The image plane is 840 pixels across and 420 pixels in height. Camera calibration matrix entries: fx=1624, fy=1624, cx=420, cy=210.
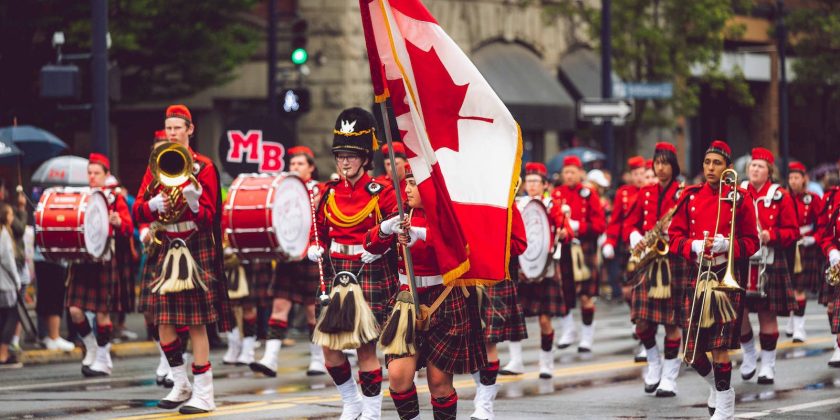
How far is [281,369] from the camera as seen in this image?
15.2 m

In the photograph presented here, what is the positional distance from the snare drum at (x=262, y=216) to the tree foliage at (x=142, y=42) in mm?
8811

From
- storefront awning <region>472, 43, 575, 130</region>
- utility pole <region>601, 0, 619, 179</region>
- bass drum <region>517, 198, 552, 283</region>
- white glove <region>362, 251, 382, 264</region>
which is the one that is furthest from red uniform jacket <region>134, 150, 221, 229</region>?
storefront awning <region>472, 43, 575, 130</region>

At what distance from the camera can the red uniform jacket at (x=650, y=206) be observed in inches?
505

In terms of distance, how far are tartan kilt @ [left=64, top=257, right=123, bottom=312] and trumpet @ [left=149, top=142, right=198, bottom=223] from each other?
144 inches

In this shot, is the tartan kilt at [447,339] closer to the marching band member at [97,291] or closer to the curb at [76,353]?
the marching band member at [97,291]

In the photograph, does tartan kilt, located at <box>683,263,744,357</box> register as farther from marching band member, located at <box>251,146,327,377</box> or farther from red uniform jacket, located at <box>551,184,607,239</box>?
red uniform jacket, located at <box>551,184,607,239</box>

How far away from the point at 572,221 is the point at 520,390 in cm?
418

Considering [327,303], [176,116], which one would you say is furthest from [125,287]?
[327,303]

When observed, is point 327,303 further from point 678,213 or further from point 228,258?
point 228,258

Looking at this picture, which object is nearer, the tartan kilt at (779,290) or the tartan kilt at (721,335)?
the tartan kilt at (721,335)

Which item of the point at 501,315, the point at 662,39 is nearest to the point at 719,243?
the point at 501,315

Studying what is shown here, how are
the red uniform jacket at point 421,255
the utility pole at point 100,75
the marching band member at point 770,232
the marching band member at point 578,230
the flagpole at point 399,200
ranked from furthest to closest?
the utility pole at point 100,75, the marching band member at point 578,230, the marching band member at point 770,232, the red uniform jacket at point 421,255, the flagpole at point 399,200

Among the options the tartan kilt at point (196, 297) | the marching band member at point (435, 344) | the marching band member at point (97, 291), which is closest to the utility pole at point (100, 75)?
the marching band member at point (97, 291)

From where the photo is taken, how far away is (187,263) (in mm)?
11484
